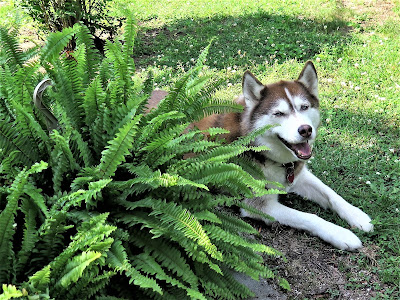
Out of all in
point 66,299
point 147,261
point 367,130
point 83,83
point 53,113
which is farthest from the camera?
point 367,130

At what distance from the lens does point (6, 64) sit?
9.32 ft

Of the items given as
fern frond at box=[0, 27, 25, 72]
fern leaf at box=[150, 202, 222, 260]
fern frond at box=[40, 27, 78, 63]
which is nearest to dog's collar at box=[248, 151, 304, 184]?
fern leaf at box=[150, 202, 222, 260]

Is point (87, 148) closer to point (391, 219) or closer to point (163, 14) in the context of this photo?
point (391, 219)

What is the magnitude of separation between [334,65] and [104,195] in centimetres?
500

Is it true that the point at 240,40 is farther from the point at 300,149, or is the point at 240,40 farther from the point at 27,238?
the point at 27,238

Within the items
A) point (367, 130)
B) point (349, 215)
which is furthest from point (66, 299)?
point (367, 130)

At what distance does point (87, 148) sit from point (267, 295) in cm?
171

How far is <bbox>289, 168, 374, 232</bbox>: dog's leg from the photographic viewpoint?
370 centimetres

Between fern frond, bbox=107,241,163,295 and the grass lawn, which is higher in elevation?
fern frond, bbox=107,241,163,295

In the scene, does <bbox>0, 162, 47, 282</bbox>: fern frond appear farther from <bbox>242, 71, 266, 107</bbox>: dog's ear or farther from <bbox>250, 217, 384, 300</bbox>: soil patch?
<bbox>242, 71, 266, 107</bbox>: dog's ear

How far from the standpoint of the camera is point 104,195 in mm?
2547

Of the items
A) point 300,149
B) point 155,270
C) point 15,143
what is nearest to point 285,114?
point 300,149

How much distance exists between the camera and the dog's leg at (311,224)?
3463 millimetres

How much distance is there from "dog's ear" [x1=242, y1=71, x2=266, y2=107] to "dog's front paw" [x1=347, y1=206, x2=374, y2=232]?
1374mm
